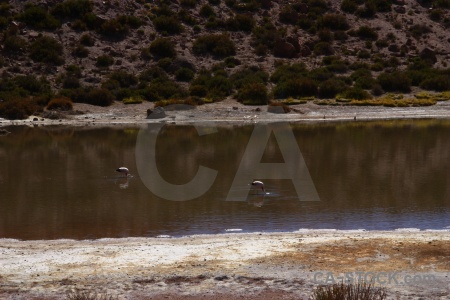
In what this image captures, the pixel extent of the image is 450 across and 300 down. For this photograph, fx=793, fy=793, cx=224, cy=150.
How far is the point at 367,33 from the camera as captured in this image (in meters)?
57.8

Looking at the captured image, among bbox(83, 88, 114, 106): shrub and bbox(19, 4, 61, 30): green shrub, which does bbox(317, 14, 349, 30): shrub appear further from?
bbox(83, 88, 114, 106): shrub

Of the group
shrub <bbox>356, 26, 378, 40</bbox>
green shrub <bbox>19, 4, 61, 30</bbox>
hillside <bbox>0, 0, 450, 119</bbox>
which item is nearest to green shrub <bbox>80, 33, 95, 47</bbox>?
hillside <bbox>0, 0, 450, 119</bbox>

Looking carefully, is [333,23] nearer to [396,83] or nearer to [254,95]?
[396,83]

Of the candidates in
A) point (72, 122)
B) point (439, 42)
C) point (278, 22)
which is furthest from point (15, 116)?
point (439, 42)

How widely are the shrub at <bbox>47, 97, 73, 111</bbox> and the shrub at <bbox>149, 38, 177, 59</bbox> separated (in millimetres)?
12005

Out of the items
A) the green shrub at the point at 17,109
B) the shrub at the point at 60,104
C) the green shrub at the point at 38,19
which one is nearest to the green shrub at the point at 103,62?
the green shrub at the point at 38,19

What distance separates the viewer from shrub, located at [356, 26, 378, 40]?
57.6 metres

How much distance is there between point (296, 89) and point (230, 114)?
6983 millimetres

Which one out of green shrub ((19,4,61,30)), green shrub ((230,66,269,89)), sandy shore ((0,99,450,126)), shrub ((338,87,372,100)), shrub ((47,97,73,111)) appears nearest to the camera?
sandy shore ((0,99,450,126))

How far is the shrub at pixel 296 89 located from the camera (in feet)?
147

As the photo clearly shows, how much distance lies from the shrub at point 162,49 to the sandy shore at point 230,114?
10.1m

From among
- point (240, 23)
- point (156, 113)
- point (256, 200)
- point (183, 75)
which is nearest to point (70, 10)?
point (183, 75)

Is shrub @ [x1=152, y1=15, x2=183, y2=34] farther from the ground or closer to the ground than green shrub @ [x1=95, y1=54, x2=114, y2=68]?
farther from the ground

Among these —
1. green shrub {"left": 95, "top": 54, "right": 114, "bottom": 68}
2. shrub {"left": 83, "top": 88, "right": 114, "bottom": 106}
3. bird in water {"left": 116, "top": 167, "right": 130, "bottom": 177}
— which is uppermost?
green shrub {"left": 95, "top": 54, "right": 114, "bottom": 68}
